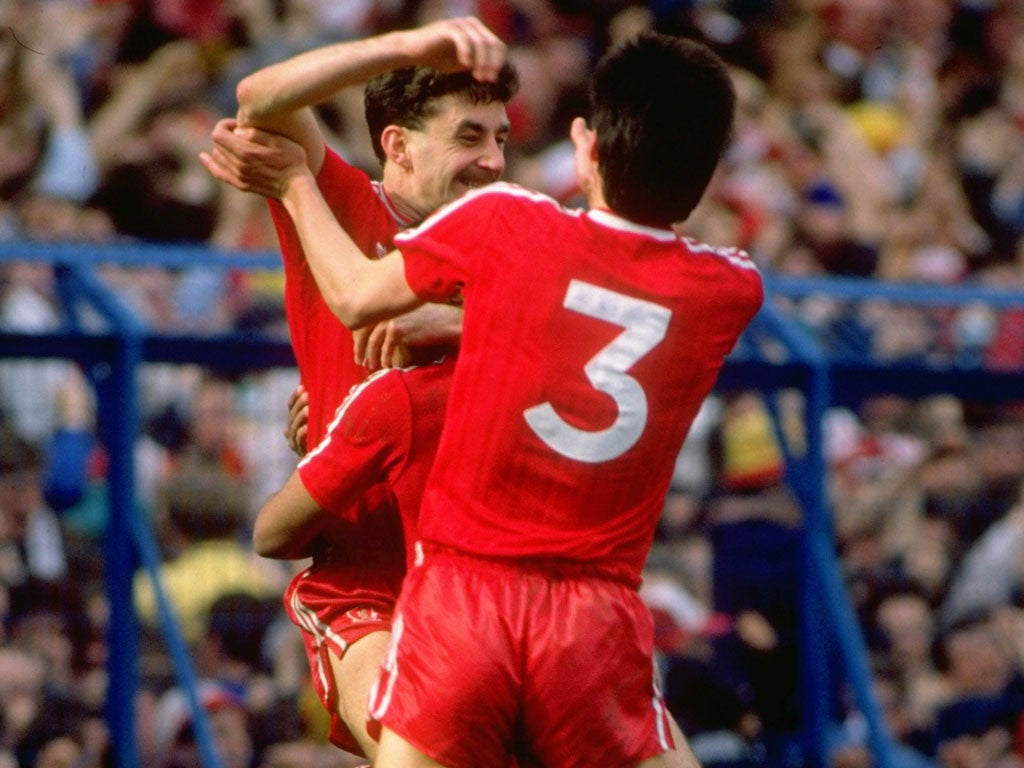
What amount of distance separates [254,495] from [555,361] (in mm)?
3146

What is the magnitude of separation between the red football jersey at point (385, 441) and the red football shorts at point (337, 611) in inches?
8.9

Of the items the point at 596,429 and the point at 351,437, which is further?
the point at 351,437

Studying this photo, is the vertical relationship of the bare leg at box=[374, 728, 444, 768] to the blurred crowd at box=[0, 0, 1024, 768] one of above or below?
above

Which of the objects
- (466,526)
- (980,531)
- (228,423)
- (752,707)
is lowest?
(752,707)

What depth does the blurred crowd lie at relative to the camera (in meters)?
6.36

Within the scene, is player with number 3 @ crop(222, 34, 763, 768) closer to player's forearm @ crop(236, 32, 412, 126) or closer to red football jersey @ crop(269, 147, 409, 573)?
player's forearm @ crop(236, 32, 412, 126)

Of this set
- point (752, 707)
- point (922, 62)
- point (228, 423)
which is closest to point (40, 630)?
point (228, 423)

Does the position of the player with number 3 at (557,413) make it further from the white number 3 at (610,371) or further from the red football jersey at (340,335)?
the red football jersey at (340,335)

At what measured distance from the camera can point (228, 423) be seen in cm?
644

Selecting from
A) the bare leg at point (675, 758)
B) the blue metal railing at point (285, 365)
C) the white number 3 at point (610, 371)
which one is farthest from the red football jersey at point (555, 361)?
the blue metal railing at point (285, 365)

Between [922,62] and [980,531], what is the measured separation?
577 centimetres

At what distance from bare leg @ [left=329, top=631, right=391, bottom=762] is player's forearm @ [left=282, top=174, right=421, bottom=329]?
73 cm

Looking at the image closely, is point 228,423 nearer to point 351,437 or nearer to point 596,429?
point 351,437

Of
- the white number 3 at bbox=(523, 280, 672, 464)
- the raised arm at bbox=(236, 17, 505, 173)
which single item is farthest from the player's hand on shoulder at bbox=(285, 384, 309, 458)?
the white number 3 at bbox=(523, 280, 672, 464)
